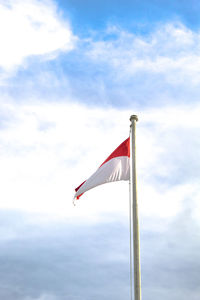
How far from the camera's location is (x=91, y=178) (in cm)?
1970

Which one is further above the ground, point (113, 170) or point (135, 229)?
point (113, 170)

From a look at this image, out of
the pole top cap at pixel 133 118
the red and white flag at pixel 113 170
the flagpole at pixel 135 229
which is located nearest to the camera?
the flagpole at pixel 135 229

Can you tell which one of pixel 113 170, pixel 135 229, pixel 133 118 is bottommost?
pixel 135 229

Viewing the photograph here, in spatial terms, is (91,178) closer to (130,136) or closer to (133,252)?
(130,136)

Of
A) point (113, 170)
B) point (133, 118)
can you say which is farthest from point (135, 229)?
point (133, 118)

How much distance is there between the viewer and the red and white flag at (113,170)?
19.4 metres

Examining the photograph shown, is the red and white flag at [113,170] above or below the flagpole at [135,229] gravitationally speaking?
above

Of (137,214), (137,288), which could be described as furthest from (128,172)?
(137,288)

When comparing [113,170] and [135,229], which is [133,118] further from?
[135,229]

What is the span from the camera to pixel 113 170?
19328 mm

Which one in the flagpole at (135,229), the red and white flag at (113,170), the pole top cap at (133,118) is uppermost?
the pole top cap at (133,118)

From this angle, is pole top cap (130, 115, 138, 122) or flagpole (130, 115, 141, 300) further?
pole top cap (130, 115, 138, 122)

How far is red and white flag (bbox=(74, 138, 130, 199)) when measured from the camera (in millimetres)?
19359

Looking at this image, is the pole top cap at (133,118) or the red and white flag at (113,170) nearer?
the red and white flag at (113,170)
